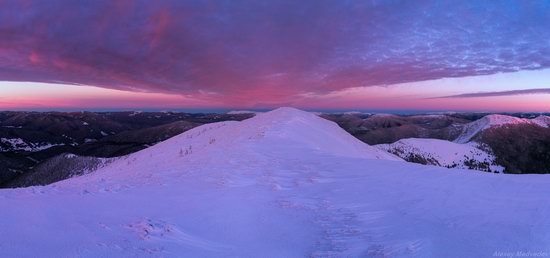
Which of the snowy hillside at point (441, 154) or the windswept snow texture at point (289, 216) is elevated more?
the windswept snow texture at point (289, 216)

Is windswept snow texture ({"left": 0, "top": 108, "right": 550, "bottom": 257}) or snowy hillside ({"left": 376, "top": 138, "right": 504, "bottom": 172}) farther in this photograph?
snowy hillside ({"left": 376, "top": 138, "right": 504, "bottom": 172})

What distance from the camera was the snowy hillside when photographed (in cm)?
11244

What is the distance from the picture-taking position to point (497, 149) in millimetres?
173625

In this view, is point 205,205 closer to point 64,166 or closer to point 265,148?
point 265,148

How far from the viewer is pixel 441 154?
123438mm

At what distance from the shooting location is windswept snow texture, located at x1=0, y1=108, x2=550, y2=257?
188 inches

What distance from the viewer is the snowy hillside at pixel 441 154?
112 meters

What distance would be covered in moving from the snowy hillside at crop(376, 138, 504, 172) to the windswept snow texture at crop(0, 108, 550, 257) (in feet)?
343

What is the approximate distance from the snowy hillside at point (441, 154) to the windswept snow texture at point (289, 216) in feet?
343

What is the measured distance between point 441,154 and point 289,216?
132 m

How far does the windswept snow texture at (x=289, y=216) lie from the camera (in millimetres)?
4773

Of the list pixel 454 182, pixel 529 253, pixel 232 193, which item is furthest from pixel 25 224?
pixel 454 182

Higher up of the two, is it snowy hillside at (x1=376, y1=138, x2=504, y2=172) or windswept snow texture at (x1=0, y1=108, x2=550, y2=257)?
windswept snow texture at (x1=0, y1=108, x2=550, y2=257)

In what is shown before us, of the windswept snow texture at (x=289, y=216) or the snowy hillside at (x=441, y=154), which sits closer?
the windswept snow texture at (x=289, y=216)
